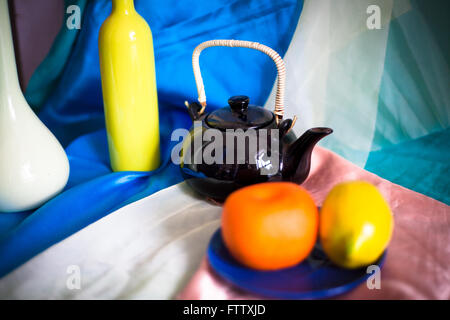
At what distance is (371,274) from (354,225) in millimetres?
67

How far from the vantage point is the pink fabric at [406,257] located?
473mm

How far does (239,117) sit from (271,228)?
0.24 meters

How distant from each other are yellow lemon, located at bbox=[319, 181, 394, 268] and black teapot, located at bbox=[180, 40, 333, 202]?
0.54ft

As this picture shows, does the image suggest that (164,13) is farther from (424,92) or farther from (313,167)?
(424,92)

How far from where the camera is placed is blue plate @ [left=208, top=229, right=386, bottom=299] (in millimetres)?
441

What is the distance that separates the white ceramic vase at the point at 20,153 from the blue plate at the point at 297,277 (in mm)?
331

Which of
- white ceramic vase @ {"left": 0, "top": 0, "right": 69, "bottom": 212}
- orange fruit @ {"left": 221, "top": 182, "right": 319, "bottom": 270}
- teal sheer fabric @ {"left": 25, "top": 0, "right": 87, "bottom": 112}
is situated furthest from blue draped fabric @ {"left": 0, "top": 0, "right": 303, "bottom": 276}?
orange fruit @ {"left": 221, "top": 182, "right": 319, "bottom": 270}

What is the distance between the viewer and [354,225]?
0.44 metres

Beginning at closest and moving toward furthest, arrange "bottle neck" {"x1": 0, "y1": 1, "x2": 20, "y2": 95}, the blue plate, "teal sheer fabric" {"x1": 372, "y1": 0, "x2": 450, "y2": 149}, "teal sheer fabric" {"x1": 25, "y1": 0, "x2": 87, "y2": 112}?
1. the blue plate
2. "bottle neck" {"x1": 0, "y1": 1, "x2": 20, "y2": 95}
3. "teal sheer fabric" {"x1": 372, "y1": 0, "x2": 450, "y2": 149}
4. "teal sheer fabric" {"x1": 25, "y1": 0, "x2": 87, "y2": 112}

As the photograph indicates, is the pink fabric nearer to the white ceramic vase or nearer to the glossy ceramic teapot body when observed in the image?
the glossy ceramic teapot body

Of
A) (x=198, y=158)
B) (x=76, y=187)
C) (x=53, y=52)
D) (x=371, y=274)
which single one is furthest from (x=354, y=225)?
(x=53, y=52)

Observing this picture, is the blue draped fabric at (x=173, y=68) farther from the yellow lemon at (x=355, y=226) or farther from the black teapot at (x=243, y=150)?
the yellow lemon at (x=355, y=226)

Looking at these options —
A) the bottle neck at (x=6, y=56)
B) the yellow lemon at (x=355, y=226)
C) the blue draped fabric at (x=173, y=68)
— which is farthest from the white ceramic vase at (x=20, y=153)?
the yellow lemon at (x=355, y=226)

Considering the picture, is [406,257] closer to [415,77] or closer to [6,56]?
[415,77]
